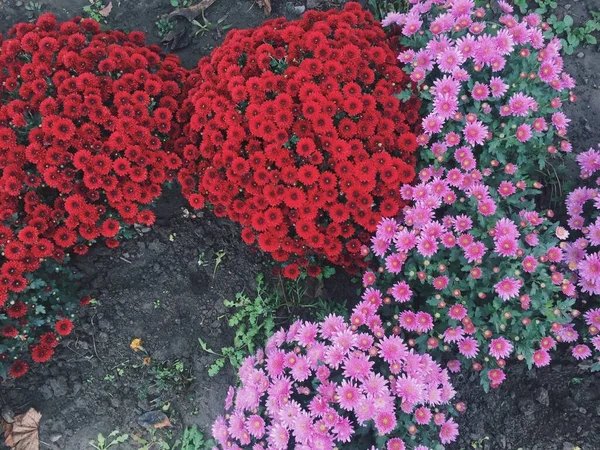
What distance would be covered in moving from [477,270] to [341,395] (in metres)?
1.09

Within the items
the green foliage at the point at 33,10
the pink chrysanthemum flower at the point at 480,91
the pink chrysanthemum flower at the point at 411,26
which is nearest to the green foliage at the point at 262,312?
the pink chrysanthemum flower at the point at 480,91

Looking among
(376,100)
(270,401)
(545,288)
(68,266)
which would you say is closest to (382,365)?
(270,401)

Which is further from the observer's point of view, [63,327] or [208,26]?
[208,26]

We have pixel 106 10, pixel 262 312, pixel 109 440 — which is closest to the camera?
pixel 109 440

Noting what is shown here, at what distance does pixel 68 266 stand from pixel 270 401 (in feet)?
6.08

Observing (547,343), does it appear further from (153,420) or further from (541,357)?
(153,420)

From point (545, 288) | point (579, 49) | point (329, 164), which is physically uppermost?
point (329, 164)

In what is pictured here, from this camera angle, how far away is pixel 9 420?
371 cm

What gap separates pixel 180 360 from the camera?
4004 mm

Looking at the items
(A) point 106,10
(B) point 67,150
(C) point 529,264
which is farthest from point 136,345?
(A) point 106,10

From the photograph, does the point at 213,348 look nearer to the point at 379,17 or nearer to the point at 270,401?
the point at 270,401

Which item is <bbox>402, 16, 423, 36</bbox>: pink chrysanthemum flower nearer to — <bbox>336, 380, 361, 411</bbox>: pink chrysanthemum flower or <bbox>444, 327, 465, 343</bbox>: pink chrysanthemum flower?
<bbox>444, 327, 465, 343</bbox>: pink chrysanthemum flower

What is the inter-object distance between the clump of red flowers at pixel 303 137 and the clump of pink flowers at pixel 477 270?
27cm

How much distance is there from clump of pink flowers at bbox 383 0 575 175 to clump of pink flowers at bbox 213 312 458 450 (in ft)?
4.17
